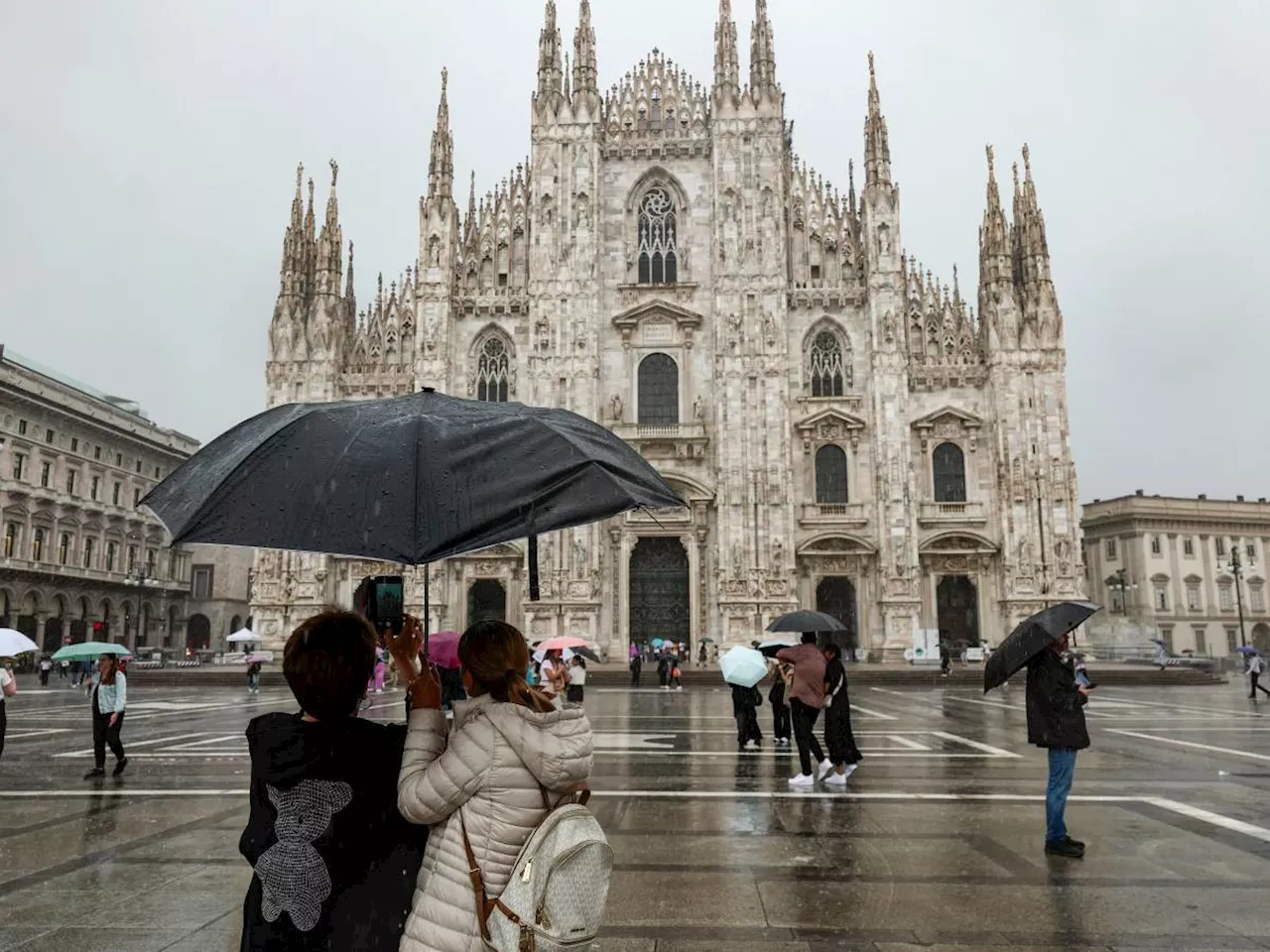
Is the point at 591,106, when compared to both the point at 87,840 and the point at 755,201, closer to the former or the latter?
the point at 755,201

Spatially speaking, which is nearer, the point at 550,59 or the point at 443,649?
the point at 443,649

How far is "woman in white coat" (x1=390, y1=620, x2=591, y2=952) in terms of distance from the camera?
282 centimetres

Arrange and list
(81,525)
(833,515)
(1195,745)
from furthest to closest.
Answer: (81,525), (833,515), (1195,745)

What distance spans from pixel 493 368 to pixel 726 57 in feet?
49.5

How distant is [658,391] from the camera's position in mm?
36656

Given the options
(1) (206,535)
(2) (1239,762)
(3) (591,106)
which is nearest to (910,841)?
(1) (206,535)

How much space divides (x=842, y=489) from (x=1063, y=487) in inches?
301

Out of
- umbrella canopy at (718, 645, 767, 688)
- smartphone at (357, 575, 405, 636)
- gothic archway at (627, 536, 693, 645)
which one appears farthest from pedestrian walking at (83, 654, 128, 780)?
gothic archway at (627, 536, 693, 645)

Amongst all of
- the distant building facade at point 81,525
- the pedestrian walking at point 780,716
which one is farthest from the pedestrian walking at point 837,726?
the distant building facade at point 81,525

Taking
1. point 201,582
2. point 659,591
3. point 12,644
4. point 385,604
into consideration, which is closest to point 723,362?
point 659,591

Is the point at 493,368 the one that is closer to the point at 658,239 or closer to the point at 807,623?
the point at 658,239

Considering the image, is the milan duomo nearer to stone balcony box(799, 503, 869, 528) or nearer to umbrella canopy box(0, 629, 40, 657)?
stone balcony box(799, 503, 869, 528)

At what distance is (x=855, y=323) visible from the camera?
118 feet

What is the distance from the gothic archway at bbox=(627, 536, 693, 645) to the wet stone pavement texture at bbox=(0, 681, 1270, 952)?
21238 mm
